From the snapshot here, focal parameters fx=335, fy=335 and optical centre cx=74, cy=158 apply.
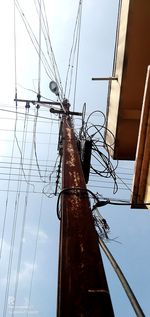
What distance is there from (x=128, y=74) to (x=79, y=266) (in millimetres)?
6212

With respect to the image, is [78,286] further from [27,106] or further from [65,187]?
[27,106]

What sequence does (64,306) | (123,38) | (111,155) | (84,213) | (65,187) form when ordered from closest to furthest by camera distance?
(64,306), (84,213), (65,187), (123,38), (111,155)

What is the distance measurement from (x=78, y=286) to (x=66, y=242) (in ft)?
1.39

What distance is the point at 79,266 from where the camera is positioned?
6.23 ft

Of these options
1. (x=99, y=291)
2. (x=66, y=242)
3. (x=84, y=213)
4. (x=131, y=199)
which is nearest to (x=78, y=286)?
(x=99, y=291)

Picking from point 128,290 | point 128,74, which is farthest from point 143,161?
point 128,290

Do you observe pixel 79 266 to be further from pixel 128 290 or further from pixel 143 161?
pixel 143 161

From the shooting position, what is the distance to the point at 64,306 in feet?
5.33

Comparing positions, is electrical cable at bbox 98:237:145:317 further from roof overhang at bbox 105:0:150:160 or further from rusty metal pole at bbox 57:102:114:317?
roof overhang at bbox 105:0:150:160

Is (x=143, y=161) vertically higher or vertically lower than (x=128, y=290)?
higher

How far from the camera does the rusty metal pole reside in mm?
1617

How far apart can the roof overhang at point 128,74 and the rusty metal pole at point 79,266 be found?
17.3ft

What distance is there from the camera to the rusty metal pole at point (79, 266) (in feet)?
5.31

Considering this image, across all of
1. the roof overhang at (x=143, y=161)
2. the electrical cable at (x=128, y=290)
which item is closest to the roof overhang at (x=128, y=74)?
the roof overhang at (x=143, y=161)
